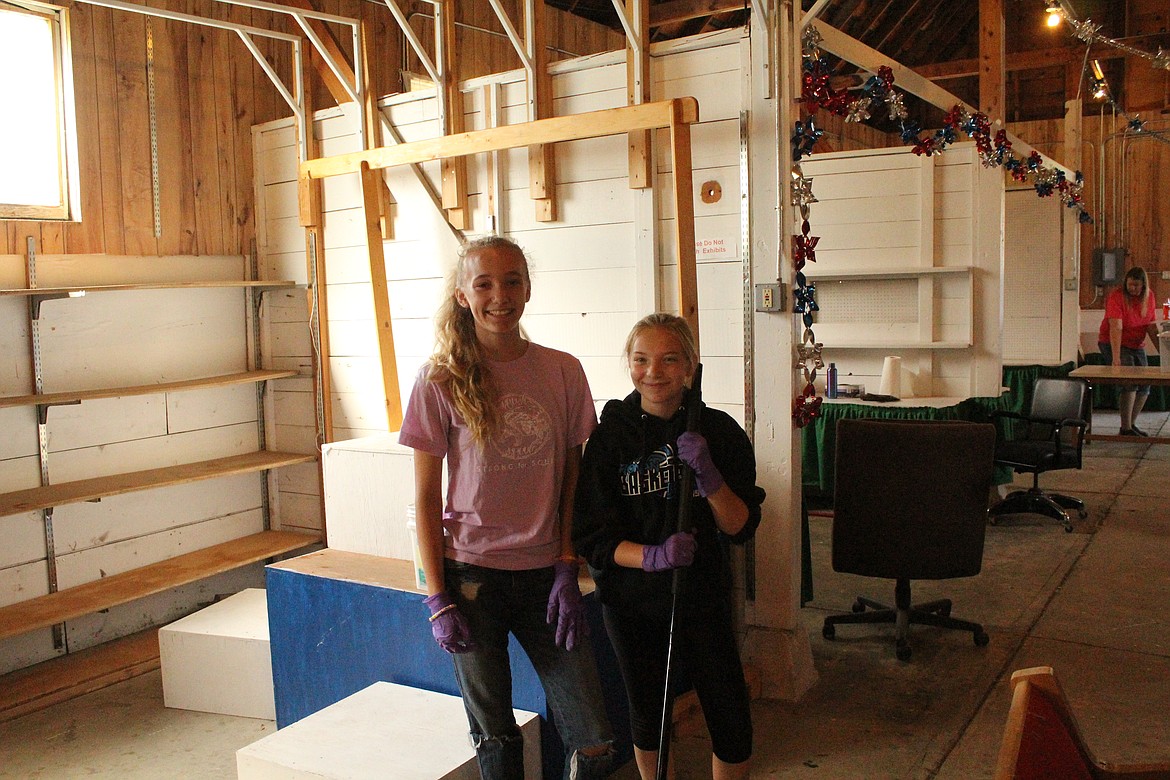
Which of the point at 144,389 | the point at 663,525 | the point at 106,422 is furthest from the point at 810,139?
the point at 106,422

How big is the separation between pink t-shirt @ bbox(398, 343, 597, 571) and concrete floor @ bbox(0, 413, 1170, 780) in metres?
1.12

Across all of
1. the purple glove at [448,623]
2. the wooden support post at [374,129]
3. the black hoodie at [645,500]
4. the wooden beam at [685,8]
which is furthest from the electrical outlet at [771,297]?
the wooden beam at [685,8]

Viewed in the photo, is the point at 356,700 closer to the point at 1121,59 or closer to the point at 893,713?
the point at 893,713

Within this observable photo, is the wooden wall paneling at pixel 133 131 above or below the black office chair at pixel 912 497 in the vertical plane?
above

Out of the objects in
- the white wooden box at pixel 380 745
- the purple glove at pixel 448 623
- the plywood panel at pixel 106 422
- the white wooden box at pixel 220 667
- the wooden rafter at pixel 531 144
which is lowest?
the white wooden box at pixel 220 667

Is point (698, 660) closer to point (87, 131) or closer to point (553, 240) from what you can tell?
point (553, 240)

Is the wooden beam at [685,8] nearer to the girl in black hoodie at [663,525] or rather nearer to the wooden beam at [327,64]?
the wooden beam at [327,64]

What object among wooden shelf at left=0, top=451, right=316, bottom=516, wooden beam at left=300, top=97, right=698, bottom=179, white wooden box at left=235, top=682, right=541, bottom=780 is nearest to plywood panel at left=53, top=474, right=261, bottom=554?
wooden shelf at left=0, top=451, right=316, bottom=516

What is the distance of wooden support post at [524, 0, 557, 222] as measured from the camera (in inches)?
147

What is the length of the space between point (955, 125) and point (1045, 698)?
4154 mm

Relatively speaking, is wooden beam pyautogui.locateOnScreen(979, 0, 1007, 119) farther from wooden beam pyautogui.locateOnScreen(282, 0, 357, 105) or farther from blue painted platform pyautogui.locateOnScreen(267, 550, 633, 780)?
blue painted platform pyautogui.locateOnScreen(267, 550, 633, 780)

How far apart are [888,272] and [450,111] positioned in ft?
10.1

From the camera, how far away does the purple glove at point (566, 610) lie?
204 cm

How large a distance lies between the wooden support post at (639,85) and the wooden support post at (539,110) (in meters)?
0.37
